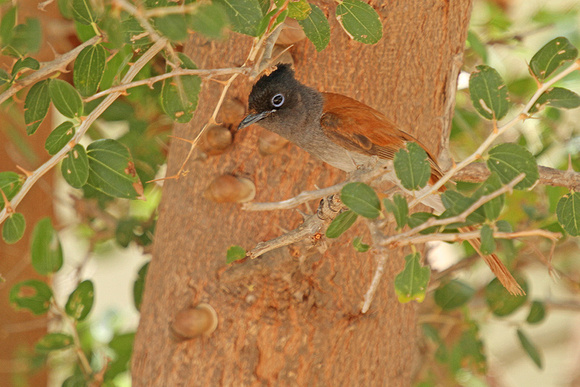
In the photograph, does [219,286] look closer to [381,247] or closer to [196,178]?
[196,178]

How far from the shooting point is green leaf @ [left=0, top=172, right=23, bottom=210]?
5.50 ft

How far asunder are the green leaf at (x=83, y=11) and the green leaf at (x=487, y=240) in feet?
3.39

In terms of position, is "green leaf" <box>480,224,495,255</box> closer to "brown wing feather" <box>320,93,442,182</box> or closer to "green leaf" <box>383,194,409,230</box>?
"green leaf" <box>383,194,409,230</box>

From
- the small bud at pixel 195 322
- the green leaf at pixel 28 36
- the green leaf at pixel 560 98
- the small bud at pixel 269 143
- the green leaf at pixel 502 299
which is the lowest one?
the green leaf at pixel 502 299

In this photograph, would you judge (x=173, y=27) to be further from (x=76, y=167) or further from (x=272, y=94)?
(x=272, y=94)

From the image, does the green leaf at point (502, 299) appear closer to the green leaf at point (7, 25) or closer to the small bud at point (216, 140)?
the small bud at point (216, 140)

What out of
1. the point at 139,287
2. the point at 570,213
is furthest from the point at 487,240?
the point at 139,287

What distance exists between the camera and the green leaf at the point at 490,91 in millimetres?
1468

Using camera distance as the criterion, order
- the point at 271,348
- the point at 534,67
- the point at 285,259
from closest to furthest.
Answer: the point at 534,67, the point at 285,259, the point at 271,348

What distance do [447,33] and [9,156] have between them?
290 centimetres

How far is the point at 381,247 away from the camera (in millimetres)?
1361

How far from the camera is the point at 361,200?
136 cm

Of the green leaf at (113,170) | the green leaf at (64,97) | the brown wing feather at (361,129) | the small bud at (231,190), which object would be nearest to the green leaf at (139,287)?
the small bud at (231,190)

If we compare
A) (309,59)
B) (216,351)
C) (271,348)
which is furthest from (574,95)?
(216,351)
